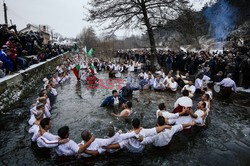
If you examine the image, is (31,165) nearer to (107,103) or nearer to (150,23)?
(107,103)

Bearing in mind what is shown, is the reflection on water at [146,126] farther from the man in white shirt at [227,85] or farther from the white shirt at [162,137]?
the man in white shirt at [227,85]

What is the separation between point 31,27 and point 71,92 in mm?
69107

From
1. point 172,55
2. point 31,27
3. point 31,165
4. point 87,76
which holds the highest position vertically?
point 31,27

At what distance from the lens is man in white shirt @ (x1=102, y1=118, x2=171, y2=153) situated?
4844 mm

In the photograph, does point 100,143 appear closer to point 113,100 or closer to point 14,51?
point 113,100

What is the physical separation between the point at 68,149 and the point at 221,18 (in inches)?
1632

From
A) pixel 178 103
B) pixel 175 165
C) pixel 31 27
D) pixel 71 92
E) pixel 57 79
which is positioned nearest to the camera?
pixel 175 165

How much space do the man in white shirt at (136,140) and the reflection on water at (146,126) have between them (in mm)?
236

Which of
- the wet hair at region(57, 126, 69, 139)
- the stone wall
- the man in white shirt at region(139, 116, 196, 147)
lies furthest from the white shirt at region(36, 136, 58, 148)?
the stone wall

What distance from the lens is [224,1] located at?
33250 millimetres

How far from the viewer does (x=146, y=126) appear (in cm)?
707

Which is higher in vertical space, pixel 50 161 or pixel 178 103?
pixel 178 103

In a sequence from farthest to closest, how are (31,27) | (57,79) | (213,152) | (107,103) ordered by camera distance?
1. (31,27)
2. (57,79)
3. (107,103)
4. (213,152)

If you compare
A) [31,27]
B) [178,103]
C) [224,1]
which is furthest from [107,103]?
[31,27]
